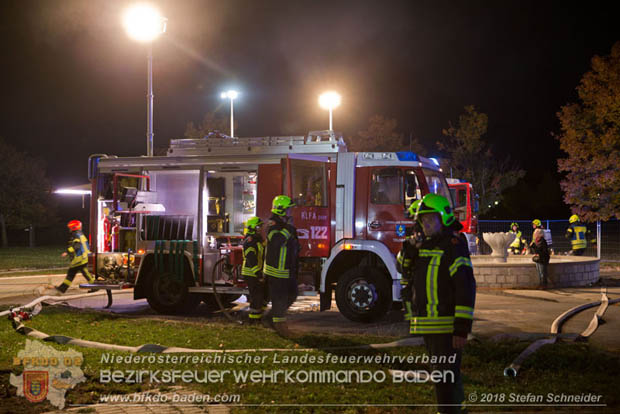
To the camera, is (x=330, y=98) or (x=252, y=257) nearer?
(x=252, y=257)

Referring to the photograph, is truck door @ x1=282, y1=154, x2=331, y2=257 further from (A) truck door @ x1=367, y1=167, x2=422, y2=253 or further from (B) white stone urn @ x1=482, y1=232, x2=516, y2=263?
(B) white stone urn @ x1=482, y1=232, x2=516, y2=263

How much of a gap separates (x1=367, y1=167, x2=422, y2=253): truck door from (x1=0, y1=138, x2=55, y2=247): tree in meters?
47.1

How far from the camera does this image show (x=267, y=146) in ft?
33.9

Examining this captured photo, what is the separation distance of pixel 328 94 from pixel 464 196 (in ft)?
32.0

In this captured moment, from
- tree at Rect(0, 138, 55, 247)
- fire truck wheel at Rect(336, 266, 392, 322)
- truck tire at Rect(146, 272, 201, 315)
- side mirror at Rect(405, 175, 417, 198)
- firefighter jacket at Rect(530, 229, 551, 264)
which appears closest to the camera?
fire truck wheel at Rect(336, 266, 392, 322)

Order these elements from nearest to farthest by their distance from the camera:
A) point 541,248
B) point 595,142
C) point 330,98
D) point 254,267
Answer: point 254,267
point 541,248
point 330,98
point 595,142

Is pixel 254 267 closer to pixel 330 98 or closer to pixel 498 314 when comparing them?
pixel 498 314

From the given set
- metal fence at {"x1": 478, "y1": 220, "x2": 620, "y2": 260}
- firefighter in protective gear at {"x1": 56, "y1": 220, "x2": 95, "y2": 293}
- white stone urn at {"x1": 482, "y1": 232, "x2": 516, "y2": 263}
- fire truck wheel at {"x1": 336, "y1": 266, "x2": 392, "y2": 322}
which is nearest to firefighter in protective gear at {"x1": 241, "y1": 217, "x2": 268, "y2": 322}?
fire truck wheel at {"x1": 336, "y1": 266, "x2": 392, "y2": 322}

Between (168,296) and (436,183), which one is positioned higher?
(436,183)

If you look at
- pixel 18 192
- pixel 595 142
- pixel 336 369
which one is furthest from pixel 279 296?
pixel 18 192

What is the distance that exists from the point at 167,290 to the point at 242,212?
2.11m

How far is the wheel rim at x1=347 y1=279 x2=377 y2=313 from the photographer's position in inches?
370

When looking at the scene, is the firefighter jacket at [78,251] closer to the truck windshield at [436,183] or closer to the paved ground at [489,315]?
the paved ground at [489,315]

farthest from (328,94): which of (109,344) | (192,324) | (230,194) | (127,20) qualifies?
(109,344)
